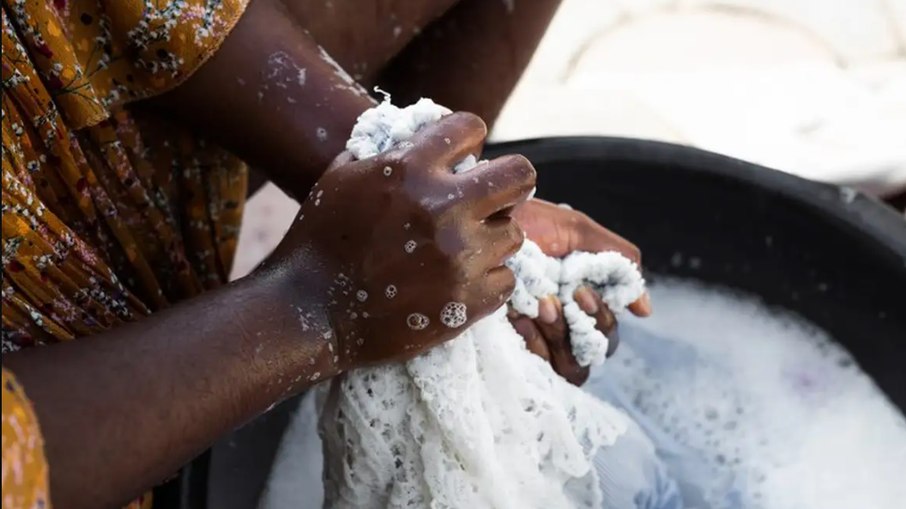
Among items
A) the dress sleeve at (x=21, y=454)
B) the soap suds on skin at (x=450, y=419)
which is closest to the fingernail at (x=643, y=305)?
the soap suds on skin at (x=450, y=419)

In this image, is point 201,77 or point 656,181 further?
point 656,181

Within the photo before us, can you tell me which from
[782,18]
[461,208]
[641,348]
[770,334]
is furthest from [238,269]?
[782,18]

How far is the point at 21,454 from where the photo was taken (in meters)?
0.44

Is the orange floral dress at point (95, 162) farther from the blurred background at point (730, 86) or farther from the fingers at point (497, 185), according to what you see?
the blurred background at point (730, 86)

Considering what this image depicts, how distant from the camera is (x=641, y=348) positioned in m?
1.02

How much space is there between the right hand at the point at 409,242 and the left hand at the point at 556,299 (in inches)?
4.7

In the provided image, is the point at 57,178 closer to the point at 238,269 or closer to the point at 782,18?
the point at 238,269

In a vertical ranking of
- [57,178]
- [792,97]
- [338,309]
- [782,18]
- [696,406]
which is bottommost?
[696,406]

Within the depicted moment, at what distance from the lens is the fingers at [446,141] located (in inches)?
23.8

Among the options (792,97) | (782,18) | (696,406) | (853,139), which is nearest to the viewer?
(696,406)

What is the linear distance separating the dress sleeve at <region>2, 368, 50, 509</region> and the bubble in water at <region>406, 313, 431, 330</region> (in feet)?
0.71

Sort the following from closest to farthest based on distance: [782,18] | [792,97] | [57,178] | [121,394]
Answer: [121,394] → [57,178] → [792,97] → [782,18]

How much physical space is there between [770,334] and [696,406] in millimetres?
117

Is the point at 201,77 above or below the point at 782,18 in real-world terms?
below
